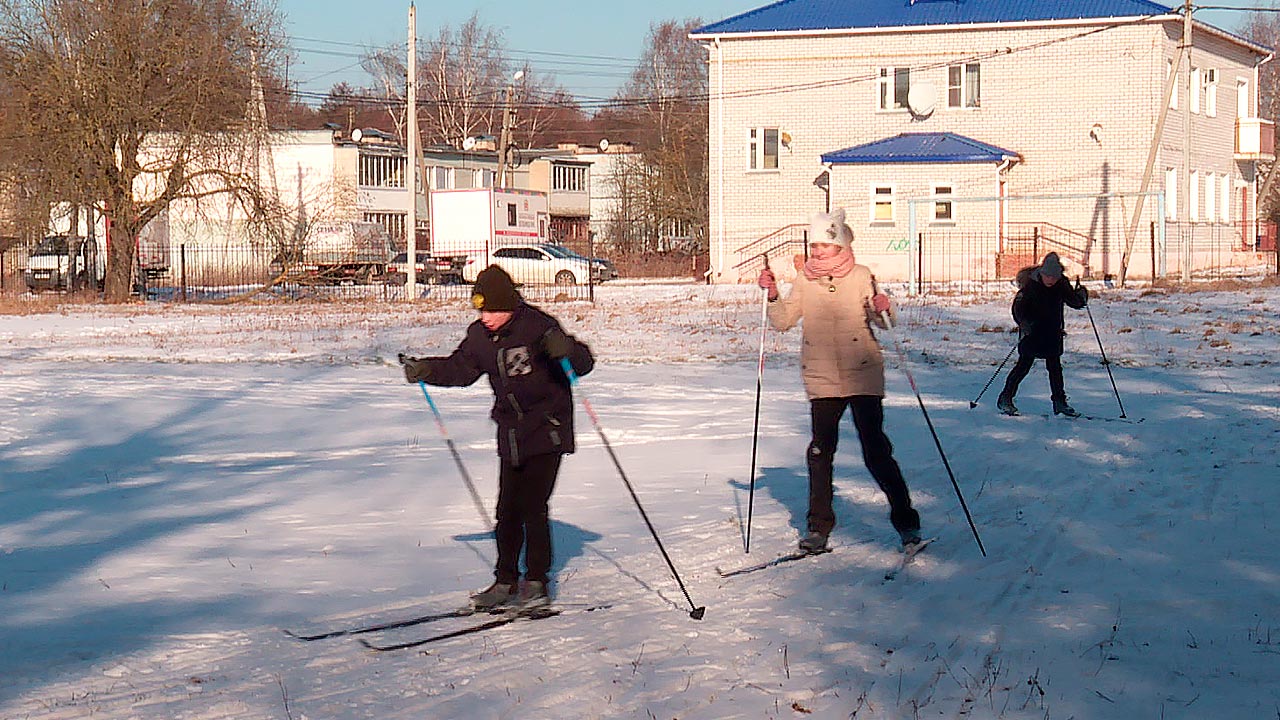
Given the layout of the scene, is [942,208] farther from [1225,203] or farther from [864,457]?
[864,457]

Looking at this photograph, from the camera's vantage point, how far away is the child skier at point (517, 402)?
6527 millimetres

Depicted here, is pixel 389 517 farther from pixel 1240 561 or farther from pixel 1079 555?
pixel 1240 561

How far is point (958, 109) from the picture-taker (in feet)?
143

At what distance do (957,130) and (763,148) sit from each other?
19.2 feet

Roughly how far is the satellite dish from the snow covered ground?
27.3 metres

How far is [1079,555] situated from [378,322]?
22.0m

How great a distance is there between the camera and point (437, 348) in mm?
22766

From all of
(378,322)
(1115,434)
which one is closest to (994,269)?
(378,322)

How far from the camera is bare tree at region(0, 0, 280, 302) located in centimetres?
3528

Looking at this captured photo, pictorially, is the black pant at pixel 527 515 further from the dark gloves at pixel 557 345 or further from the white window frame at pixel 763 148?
the white window frame at pixel 763 148

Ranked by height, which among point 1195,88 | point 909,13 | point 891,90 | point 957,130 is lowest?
point 957,130

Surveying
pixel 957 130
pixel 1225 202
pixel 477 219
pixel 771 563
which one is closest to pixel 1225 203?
pixel 1225 202

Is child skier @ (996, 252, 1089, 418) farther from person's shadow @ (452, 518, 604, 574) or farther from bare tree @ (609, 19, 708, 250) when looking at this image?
bare tree @ (609, 19, 708, 250)

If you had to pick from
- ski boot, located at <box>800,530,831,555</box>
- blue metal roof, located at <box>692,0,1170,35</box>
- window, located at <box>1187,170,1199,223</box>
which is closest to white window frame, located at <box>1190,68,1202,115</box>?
window, located at <box>1187,170,1199,223</box>
